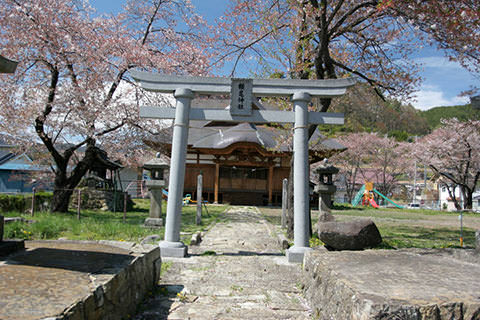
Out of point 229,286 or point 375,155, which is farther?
point 375,155

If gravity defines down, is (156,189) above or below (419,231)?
above

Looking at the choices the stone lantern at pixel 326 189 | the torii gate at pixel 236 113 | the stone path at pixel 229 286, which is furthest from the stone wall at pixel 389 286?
the stone lantern at pixel 326 189

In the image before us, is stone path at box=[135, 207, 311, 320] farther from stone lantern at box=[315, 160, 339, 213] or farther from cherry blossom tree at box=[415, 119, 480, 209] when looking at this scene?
cherry blossom tree at box=[415, 119, 480, 209]

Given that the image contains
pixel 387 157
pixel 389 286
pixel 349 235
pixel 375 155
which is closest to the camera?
pixel 389 286

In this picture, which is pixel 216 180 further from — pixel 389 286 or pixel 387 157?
pixel 387 157

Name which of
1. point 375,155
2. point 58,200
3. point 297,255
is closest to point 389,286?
point 297,255

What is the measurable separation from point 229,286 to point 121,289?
1825 millimetres

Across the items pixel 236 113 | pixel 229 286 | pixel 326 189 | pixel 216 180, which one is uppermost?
pixel 236 113

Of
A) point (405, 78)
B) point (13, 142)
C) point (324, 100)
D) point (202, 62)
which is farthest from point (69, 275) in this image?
point (13, 142)

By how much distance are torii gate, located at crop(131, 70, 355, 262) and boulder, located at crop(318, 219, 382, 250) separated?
0.46 meters

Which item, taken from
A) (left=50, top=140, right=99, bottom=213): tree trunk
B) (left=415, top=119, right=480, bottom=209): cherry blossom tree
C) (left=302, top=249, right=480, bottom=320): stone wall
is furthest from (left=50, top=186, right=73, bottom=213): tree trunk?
(left=415, top=119, right=480, bottom=209): cherry blossom tree

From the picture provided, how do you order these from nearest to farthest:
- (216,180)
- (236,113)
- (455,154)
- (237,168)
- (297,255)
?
1. (297,255)
2. (236,113)
3. (216,180)
4. (237,168)
5. (455,154)

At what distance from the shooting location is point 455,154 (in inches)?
963

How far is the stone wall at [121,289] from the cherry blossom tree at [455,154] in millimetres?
24868
